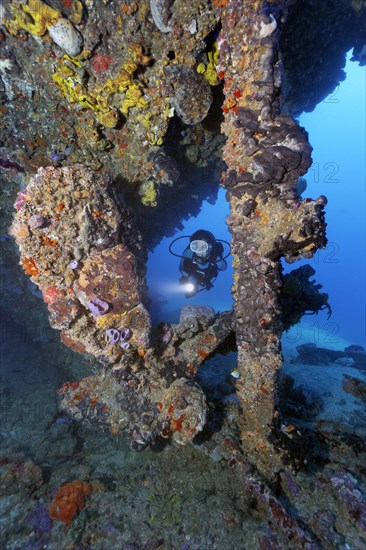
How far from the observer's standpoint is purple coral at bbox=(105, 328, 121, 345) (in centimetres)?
402

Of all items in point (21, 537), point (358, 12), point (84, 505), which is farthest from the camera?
point (358, 12)

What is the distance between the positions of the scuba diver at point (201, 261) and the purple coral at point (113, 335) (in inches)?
154

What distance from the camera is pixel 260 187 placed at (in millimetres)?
3287

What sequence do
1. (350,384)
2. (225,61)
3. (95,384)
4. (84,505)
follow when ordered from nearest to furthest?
(225,61), (84,505), (95,384), (350,384)

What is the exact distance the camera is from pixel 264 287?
11.6 feet

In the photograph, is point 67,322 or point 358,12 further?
point 358,12

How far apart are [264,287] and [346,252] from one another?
15533 cm

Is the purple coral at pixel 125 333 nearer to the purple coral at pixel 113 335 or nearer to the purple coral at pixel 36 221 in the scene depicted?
the purple coral at pixel 113 335

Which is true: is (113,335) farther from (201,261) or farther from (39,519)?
(201,261)

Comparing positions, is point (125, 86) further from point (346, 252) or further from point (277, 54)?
point (346, 252)

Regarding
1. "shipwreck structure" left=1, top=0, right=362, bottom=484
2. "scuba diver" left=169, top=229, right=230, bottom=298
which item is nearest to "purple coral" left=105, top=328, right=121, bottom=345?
"shipwreck structure" left=1, top=0, right=362, bottom=484

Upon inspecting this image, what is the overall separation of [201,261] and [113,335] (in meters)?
4.25

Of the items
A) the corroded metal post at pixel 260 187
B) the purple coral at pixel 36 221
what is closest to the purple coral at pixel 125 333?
the corroded metal post at pixel 260 187

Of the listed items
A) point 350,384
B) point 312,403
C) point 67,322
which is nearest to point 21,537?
point 67,322
